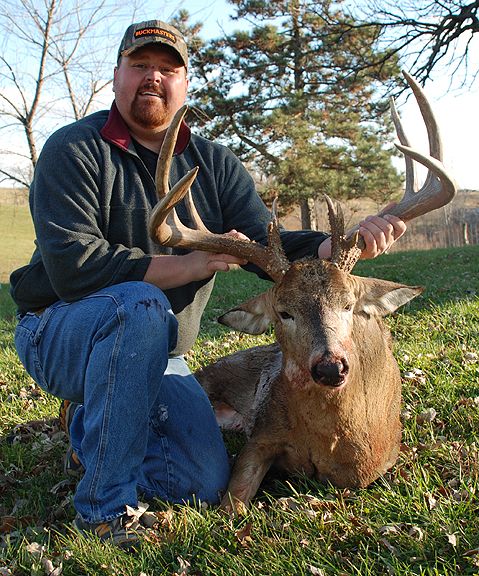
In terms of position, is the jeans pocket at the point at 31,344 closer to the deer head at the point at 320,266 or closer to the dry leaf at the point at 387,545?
the deer head at the point at 320,266

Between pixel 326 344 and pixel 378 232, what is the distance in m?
0.83

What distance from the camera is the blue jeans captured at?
3.02 m

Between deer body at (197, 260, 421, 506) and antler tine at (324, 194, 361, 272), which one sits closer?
deer body at (197, 260, 421, 506)

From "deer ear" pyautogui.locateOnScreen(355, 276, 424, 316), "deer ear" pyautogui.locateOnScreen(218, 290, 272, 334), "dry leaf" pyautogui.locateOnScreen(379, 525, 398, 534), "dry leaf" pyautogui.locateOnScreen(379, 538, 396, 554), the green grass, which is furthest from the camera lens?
the green grass

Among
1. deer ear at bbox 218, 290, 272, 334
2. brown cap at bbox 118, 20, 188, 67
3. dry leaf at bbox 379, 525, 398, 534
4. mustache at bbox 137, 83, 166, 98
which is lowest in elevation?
dry leaf at bbox 379, 525, 398, 534

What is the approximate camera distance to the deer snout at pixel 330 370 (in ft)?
9.31

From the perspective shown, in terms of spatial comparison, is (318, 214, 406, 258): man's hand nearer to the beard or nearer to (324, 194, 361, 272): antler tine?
(324, 194, 361, 272): antler tine

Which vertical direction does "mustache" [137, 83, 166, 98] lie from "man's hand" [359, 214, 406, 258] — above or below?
above

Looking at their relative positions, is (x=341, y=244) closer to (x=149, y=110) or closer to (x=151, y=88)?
(x=149, y=110)

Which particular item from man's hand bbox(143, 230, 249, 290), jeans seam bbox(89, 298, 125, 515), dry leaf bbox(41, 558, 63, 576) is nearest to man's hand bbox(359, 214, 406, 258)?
man's hand bbox(143, 230, 249, 290)

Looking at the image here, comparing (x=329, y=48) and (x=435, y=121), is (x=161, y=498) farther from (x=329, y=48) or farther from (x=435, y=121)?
(x=329, y=48)

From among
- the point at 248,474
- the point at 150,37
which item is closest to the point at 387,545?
the point at 248,474

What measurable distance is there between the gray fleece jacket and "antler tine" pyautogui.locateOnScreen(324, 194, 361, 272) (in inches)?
19.9

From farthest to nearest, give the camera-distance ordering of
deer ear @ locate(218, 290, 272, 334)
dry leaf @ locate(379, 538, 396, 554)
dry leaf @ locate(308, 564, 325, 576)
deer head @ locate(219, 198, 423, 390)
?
deer ear @ locate(218, 290, 272, 334) → deer head @ locate(219, 198, 423, 390) → dry leaf @ locate(379, 538, 396, 554) → dry leaf @ locate(308, 564, 325, 576)
